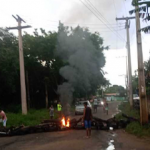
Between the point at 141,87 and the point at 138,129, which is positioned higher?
the point at 141,87

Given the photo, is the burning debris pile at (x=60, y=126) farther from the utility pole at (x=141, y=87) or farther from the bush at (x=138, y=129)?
the utility pole at (x=141, y=87)

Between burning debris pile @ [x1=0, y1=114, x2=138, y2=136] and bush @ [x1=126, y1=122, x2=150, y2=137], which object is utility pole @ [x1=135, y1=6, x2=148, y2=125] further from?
burning debris pile @ [x1=0, y1=114, x2=138, y2=136]

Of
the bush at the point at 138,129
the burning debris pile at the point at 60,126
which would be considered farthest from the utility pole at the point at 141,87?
the burning debris pile at the point at 60,126

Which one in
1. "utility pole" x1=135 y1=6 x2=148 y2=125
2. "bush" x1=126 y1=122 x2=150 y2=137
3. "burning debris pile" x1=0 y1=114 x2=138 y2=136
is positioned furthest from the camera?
"burning debris pile" x1=0 y1=114 x2=138 y2=136

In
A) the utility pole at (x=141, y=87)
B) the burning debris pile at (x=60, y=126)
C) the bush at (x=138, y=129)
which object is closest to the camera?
the bush at (x=138, y=129)

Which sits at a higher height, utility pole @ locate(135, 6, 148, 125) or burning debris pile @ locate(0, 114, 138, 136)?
utility pole @ locate(135, 6, 148, 125)

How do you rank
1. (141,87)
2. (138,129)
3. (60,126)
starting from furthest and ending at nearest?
(60,126) < (141,87) < (138,129)

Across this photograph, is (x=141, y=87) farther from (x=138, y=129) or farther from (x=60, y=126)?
(x=60, y=126)

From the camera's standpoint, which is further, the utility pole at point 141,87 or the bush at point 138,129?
the utility pole at point 141,87

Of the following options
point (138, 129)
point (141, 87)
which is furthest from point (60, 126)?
point (141, 87)

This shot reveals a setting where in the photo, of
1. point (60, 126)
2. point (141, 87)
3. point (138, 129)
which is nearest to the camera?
point (138, 129)

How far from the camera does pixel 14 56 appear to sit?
79.7 feet

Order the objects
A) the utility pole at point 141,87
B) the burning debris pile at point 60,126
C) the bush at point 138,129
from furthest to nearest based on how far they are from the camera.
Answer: the burning debris pile at point 60,126, the utility pole at point 141,87, the bush at point 138,129

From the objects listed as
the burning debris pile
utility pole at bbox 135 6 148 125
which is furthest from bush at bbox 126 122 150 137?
the burning debris pile
